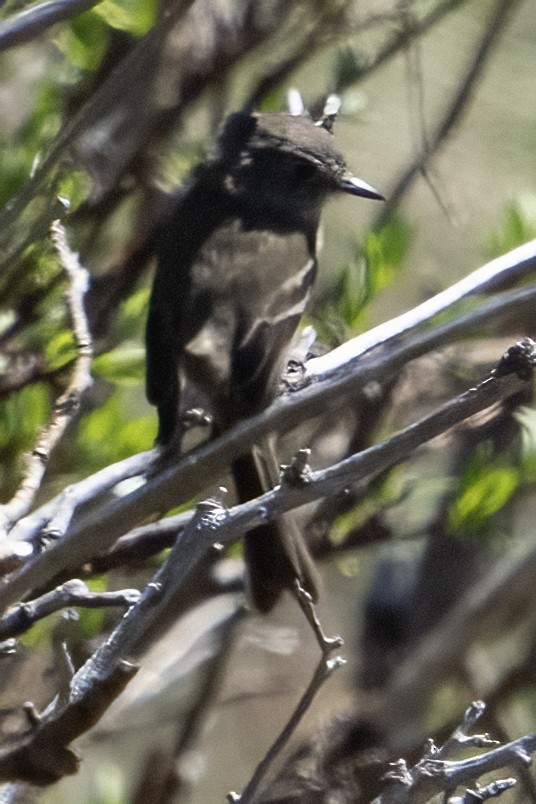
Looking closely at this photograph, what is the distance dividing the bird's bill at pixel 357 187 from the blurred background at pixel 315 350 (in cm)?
6

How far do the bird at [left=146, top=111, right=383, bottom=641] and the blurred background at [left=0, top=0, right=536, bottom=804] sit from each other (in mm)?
109

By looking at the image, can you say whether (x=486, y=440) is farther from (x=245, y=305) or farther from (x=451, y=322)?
(x=451, y=322)

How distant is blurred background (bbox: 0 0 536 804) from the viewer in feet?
6.52

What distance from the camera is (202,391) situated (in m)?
2.12

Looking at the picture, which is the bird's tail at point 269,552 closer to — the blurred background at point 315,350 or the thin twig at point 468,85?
the blurred background at point 315,350

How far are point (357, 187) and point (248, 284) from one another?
467 millimetres

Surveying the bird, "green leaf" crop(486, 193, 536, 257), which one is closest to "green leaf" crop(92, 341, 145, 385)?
the bird

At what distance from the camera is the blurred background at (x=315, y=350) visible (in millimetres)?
1987

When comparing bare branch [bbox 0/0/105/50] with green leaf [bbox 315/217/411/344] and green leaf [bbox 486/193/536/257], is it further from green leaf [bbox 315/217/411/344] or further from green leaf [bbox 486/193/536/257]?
green leaf [bbox 486/193/536/257]

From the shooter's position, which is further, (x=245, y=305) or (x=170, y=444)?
(x=245, y=305)

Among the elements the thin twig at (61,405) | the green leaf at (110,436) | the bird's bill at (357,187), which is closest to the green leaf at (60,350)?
the green leaf at (110,436)

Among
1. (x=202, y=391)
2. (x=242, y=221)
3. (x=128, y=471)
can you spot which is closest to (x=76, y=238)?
(x=242, y=221)

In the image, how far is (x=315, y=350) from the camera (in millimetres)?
2225

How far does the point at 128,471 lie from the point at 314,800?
0.58 meters
